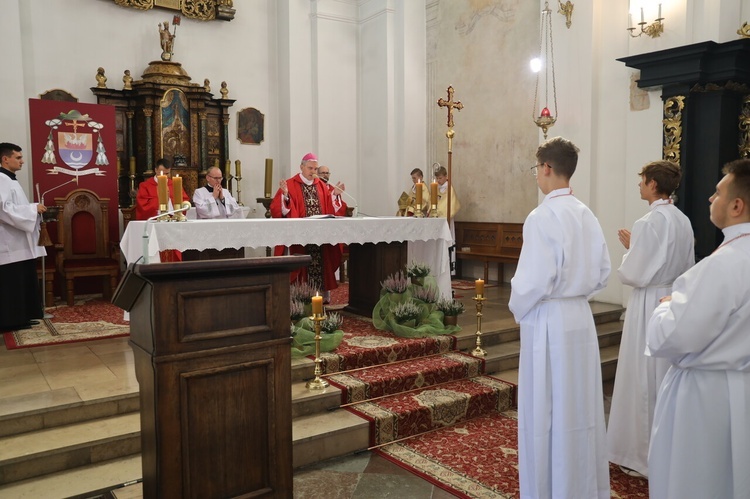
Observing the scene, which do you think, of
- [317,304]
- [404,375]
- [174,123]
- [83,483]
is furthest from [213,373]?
[174,123]

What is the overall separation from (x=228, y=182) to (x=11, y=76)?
3.48 meters

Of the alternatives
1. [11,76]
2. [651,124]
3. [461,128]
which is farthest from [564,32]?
[11,76]

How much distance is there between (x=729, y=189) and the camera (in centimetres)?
231

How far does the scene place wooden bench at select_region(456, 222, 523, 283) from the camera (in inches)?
372

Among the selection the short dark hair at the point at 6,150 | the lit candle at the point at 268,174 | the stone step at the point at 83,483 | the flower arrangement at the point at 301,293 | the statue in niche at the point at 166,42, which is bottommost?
the stone step at the point at 83,483

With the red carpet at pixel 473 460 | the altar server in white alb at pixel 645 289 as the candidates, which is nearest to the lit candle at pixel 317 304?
the red carpet at pixel 473 460

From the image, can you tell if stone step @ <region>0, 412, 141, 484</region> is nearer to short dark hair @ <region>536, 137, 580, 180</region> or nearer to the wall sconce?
short dark hair @ <region>536, 137, 580, 180</region>

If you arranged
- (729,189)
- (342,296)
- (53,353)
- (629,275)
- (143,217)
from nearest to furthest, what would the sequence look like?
1. (729,189)
2. (629,275)
3. (53,353)
4. (143,217)
5. (342,296)

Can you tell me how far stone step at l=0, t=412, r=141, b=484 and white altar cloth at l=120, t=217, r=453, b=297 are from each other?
1.34m

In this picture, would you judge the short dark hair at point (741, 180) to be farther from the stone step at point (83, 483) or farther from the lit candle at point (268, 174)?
the lit candle at point (268, 174)

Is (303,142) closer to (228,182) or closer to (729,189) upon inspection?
(228,182)

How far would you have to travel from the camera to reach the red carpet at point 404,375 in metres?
4.82

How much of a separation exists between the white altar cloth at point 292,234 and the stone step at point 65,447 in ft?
4.39

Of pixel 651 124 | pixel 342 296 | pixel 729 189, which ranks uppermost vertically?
pixel 651 124
